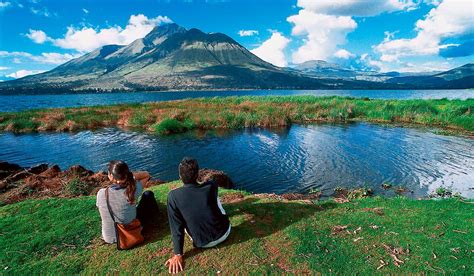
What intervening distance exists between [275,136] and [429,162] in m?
16.3

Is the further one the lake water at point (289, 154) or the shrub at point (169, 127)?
the shrub at point (169, 127)

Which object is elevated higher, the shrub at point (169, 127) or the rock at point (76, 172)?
the rock at point (76, 172)

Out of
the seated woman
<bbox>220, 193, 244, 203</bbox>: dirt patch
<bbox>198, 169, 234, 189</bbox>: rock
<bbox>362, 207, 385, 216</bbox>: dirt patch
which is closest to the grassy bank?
<bbox>198, 169, 234, 189</bbox>: rock

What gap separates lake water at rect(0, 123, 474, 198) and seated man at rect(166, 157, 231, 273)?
10984 mm

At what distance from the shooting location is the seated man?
21.6ft

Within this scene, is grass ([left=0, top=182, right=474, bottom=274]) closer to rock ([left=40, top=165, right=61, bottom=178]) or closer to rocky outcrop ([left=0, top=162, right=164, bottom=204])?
rocky outcrop ([left=0, top=162, right=164, bottom=204])

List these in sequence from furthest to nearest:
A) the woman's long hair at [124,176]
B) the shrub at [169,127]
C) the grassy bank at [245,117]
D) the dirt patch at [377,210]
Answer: the grassy bank at [245,117] → the shrub at [169,127] → the dirt patch at [377,210] → the woman's long hair at [124,176]

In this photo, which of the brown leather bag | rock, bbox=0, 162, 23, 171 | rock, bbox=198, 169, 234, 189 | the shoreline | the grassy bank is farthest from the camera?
the grassy bank

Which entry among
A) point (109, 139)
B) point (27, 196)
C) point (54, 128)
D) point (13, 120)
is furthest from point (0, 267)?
point (13, 120)

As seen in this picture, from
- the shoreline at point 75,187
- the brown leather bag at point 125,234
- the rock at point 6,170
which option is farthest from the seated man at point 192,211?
the rock at point 6,170

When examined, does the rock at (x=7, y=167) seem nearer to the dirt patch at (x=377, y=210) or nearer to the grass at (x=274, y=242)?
the grass at (x=274, y=242)

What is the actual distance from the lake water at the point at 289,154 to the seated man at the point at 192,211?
432 inches

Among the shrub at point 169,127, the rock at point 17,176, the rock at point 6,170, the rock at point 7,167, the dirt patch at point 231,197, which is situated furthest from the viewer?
the shrub at point 169,127

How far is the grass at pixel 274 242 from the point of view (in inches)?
257
